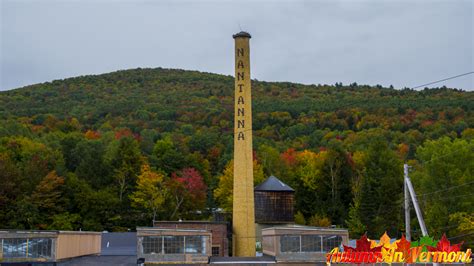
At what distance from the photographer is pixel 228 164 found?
94.9 meters

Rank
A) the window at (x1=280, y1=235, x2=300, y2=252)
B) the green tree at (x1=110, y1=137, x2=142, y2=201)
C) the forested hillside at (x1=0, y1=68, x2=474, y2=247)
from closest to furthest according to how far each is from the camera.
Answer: the window at (x1=280, y1=235, x2=300, y2=252), the forested hillside at (x1=0, y1=68, x2=474, y2=247), the green tree at (x1=110, y1=137, x2=142, y2=201)

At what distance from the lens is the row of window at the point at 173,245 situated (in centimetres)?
4541

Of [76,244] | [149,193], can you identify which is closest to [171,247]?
[76,244]

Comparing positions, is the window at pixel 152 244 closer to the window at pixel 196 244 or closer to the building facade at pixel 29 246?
the window at pixel 196 244

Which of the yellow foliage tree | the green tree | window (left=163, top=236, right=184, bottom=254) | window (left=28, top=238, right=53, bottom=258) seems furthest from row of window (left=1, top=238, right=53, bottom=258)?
the green tree

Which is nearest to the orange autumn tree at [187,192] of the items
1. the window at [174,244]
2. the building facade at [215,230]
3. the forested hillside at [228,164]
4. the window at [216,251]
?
the forested hillside at [228,164]

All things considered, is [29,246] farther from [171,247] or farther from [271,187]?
[271,187]

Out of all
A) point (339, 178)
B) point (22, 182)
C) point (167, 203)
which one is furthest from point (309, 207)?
point (22, 182)

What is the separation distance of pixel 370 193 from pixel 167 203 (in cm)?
2581

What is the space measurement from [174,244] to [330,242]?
1069cm

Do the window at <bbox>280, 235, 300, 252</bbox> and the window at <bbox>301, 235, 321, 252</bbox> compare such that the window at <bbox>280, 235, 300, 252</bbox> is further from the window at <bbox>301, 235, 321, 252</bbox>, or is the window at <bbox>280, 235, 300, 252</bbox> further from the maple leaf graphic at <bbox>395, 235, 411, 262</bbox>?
the maple leaf graphic at <bbox>395, 235, 411, 262</bbox>

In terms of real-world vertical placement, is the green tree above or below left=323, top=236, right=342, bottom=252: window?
above

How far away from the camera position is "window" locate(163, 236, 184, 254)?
4547 centimetres

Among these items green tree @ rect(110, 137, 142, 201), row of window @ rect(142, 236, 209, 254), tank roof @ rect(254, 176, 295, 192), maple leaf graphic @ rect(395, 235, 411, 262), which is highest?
green tree @ rect(110, 137, 142, 201)
